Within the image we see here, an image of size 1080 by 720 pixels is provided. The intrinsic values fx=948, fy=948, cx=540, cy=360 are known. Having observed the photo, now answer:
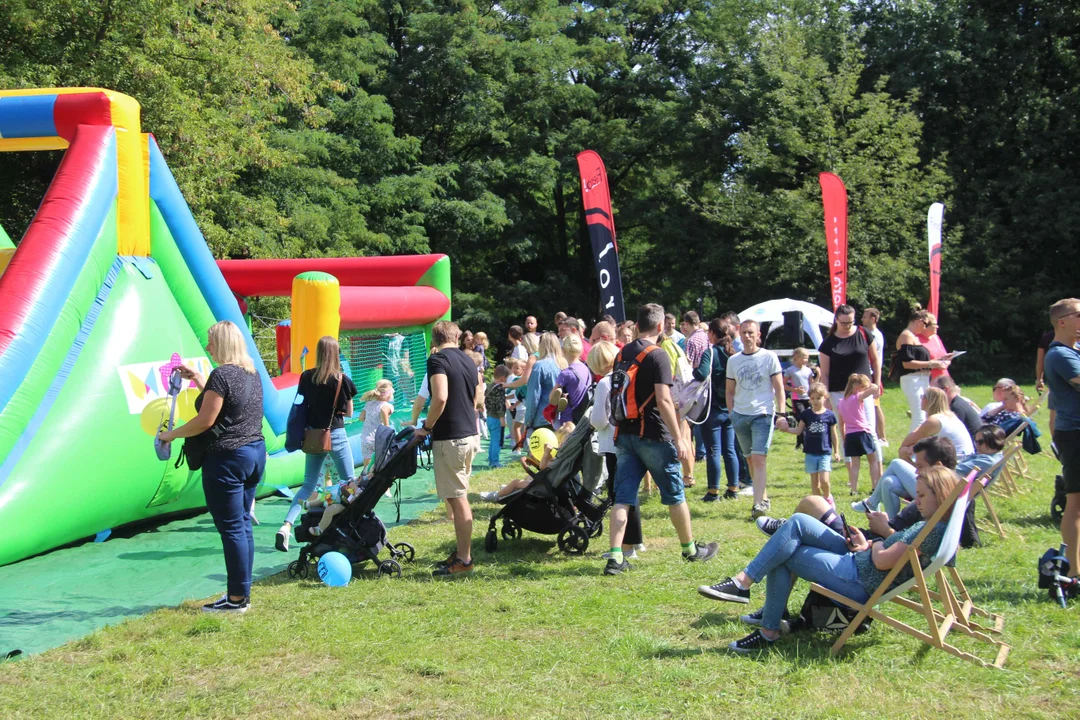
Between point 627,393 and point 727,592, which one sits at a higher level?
point 627,393

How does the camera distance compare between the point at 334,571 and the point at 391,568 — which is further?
the point at 391,568

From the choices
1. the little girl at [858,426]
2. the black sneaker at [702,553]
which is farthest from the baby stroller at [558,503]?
the little girl at [858,426]

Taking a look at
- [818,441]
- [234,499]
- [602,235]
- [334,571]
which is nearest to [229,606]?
[234,499]

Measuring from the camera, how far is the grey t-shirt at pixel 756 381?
7633 mm

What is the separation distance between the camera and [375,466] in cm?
636

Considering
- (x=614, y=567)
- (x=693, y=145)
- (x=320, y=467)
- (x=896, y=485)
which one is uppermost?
(x=693, y=145)

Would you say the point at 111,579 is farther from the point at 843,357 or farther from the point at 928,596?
the point at 843,357

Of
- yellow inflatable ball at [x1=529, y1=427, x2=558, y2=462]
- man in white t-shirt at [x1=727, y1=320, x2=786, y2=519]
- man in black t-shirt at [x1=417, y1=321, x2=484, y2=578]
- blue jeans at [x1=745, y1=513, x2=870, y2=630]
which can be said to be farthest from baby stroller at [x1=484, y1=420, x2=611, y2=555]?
blue jeans at [x1=745, y1=513, x2=870, y2=630]

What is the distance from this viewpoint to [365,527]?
6203mm

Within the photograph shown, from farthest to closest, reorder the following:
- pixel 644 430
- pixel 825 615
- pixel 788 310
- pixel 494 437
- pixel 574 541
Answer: pixel 788 310 → pixel 494 437 → pixel 574 541 → pixel 644 430 → pixel 825 615

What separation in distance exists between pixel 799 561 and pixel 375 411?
490 cm

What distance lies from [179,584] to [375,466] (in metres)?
1.42

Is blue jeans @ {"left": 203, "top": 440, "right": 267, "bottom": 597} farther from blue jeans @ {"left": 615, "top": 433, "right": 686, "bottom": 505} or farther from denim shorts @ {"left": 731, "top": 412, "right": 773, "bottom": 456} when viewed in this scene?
denim shorts @ {"left": 731, "top": 412, "right": 773, "bottom": 456}

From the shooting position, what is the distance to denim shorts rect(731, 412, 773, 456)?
7629mm
